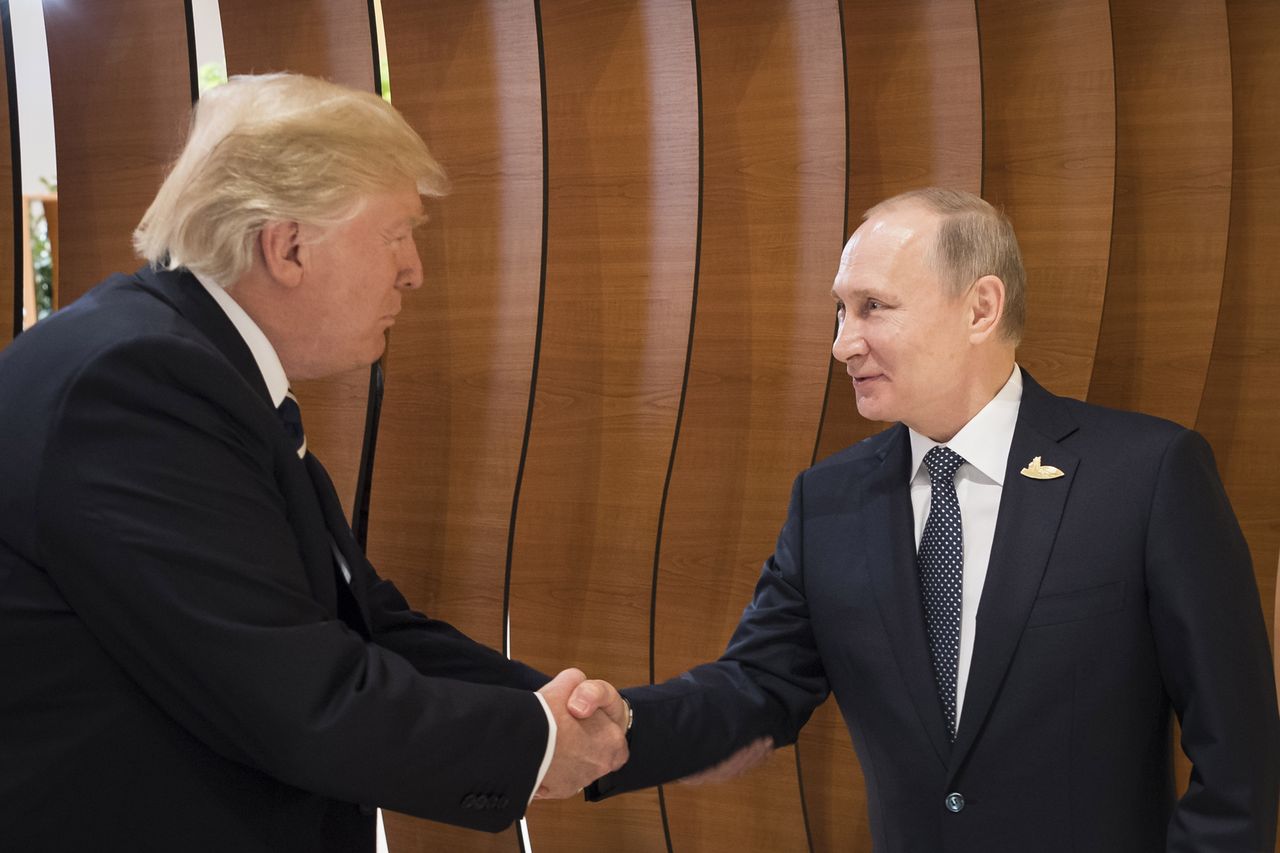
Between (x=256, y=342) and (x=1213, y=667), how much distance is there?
1.58 metres

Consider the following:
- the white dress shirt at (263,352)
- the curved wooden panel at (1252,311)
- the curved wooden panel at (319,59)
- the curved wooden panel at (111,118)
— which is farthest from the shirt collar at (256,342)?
the curved wooden panel at (1252,311)

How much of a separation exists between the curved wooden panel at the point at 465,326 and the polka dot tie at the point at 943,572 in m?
1.20

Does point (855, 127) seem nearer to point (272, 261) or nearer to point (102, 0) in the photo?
point (102, 0)

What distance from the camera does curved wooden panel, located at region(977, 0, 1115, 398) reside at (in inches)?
173

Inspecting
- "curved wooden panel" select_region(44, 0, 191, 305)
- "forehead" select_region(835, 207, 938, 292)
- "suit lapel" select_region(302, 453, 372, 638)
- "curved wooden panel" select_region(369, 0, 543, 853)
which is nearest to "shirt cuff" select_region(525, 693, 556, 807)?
Result: "suit lapel" select_region(302, 453, 372, 638)

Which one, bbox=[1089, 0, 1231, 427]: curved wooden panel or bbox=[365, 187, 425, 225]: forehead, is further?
bbox=[1089, 0, 1231, 427]: curved wooden panel

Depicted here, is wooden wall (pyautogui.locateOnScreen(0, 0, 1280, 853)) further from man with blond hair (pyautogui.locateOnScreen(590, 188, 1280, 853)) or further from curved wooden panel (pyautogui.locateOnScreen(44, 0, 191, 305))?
man with blond hair (pyautogui.locateOnScreen(590, 188, 1280, 853))

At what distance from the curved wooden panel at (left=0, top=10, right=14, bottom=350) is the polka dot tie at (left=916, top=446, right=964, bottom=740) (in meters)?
1.73

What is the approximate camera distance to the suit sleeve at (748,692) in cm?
252

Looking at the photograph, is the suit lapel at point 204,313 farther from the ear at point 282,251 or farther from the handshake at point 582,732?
the handshake at point 582,732

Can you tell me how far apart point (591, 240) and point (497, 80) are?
1.77 feet

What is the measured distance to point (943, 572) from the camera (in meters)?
2.32

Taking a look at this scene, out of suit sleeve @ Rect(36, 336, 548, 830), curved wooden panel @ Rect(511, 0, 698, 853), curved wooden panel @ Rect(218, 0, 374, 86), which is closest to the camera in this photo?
suit sleeve @ Rect(36, 336, 548, 830)

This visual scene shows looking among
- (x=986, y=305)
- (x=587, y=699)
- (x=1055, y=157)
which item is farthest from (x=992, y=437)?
(x=1055, y=157)
